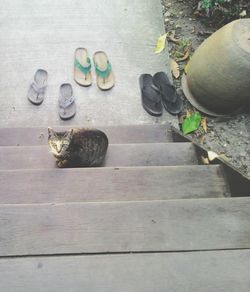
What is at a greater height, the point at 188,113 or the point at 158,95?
the point at 158,95

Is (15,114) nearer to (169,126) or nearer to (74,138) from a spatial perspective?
(74,138)

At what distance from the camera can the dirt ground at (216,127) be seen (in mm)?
3996

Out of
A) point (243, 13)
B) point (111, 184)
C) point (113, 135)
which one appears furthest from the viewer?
point (243, 13)

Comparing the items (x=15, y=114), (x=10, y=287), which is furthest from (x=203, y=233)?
(x=15, y=114)

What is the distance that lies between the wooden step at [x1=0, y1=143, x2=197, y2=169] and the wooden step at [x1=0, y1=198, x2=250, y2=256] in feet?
3.17

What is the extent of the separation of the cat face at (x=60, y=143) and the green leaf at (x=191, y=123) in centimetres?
172

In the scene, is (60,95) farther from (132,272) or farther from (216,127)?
(132,272)

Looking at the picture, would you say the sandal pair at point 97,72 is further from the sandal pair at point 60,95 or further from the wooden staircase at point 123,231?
the wooden staircase at point 123,231

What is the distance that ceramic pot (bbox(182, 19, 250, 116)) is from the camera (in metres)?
3.56

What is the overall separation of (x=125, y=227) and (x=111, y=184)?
525 mm

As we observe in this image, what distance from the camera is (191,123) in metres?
4.15

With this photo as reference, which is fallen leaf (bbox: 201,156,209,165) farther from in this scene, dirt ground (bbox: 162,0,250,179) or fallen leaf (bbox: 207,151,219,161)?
dirt ground (bbox: 162,0,250,179)

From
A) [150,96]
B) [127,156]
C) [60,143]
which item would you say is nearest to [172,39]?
[150,96]

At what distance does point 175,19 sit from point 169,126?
199 cm
